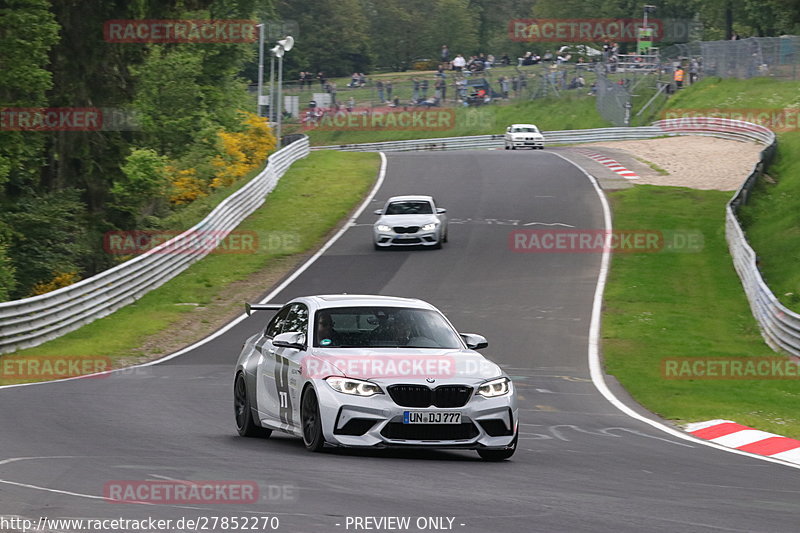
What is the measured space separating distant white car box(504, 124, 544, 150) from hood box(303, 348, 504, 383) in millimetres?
56325

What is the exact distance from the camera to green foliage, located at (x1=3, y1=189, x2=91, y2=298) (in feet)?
107

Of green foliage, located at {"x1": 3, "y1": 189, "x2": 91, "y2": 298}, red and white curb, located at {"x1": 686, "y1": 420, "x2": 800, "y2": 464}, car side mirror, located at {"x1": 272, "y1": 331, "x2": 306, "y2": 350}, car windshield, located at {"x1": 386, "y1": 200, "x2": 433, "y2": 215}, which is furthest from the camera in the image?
car windshield, located at {"x1": 386, "y1": 200, "x2": 433, "y2": 215}

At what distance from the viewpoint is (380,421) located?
34.7ft

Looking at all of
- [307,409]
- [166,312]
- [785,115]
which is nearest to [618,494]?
[307,409]

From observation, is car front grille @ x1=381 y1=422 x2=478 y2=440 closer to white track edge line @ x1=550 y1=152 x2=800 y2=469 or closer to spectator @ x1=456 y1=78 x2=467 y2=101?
white track edge line @ x1=550 y1=152 x2=800 y2=469

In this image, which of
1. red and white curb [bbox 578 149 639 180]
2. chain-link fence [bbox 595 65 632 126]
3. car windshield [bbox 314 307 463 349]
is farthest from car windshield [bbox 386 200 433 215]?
chain-link fence [bbox 595 65 632 126]

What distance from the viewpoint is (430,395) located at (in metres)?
10.7

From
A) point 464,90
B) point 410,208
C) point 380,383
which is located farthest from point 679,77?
point 380,383

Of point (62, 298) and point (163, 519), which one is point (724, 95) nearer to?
point (62, 298)

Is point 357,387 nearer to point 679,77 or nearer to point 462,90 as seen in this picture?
point 679,77

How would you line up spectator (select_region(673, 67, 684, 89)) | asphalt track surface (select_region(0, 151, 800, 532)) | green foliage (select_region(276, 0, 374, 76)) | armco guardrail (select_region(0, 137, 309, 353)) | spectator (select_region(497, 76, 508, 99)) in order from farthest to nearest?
green foliage (select_region(276, 0, 374, 76))
spectator (select_region(497, 76, 508, 99))
spectator (select_region(673, 67, 684, 89))
armco guardrail (select_region(0, 137, 309, 353))
asphalt track surface (select_region(0, 151, 800, 532))

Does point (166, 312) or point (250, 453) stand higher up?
point (250, 453)

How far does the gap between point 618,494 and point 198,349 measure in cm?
1586

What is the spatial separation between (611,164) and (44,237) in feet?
91.3
